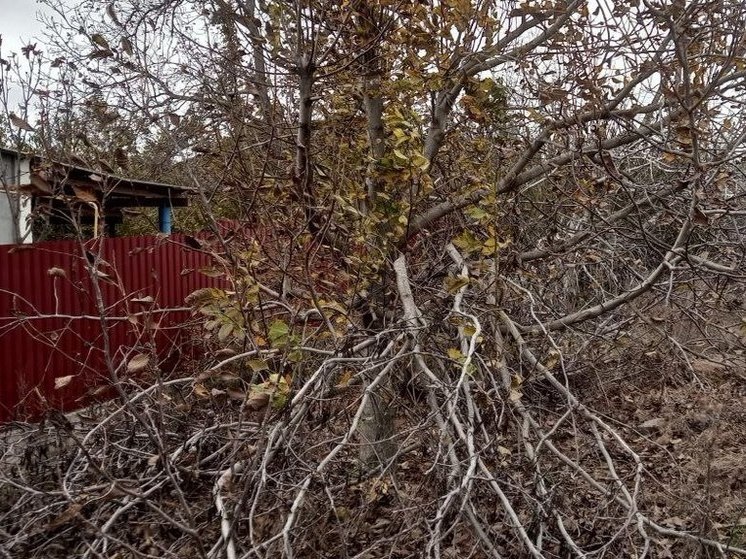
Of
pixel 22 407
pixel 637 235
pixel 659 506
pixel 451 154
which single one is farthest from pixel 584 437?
pixel 22 407

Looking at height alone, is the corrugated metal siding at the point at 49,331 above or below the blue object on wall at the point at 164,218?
below

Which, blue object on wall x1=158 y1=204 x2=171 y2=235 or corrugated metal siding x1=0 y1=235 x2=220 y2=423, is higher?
blue object on wall x1=158 y1=204 x2=171 y2=235

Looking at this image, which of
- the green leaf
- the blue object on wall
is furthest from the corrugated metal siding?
the blue object on wall

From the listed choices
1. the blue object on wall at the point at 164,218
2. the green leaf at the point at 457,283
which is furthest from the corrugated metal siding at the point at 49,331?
the blue object on wall at the point at 164,218

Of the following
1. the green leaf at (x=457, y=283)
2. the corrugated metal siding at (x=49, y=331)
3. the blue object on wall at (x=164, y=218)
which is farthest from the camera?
the blue object on wall at (x=164, y=218)

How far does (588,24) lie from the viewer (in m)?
3.91

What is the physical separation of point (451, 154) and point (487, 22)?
1456 mm

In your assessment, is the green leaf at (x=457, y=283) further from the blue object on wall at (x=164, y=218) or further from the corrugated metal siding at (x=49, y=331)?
the blue object on wall at (x=164, y=218)

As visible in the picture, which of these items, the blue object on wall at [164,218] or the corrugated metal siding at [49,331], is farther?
the blue object on wall at [164,218]

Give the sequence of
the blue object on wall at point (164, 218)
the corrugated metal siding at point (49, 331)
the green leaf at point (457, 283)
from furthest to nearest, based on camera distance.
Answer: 1. the blue object on wall at point (164, 218)
2. the corrugated metal siding at point (49, 331)
3. the green leaf at point (457, 283)

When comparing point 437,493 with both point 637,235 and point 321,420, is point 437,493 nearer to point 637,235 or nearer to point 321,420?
point 321,420

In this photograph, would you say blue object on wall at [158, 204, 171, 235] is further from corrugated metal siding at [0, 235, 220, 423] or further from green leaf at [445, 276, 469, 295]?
green leaf at [445, 276, 469, 295]

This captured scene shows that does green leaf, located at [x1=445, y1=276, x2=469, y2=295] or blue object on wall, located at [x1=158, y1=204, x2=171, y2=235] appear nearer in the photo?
green leaf, located at [x1=445, y1=276, x2=469, y2=295]

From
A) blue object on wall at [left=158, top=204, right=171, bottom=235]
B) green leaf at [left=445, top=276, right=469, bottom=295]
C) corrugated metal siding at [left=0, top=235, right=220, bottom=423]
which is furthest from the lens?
blue object on wall at [left=158, top=204, right=171, bottom=235]
